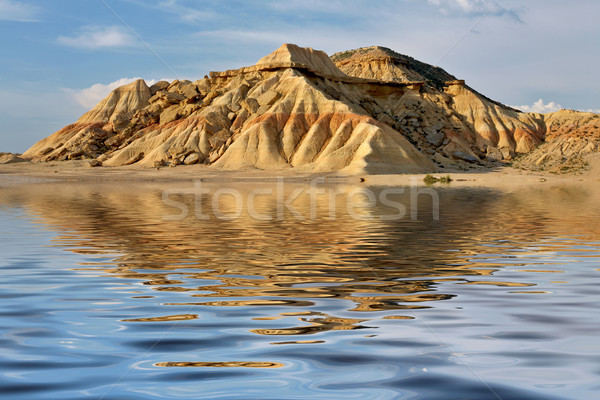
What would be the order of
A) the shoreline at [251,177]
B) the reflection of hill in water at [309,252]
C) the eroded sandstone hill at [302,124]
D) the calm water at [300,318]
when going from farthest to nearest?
the eroded sandstone hill at [302,124]
the shoreline at [251,177]
the reflection of hill in water at [309,252]
the calm water at [300,318]

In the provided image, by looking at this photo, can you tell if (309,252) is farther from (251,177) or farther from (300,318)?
(251,177)

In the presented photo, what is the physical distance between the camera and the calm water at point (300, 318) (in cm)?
555

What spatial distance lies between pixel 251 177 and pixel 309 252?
209 ft

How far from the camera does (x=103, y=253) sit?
14461mm

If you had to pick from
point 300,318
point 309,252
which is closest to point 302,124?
point 309,252

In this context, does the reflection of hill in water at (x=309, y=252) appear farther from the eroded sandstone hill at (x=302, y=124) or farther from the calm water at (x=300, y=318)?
the eroded sandstone hill at (x=302, y=124)

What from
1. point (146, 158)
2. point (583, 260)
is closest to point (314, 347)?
point (583, 260)

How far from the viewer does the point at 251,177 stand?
7756 centimetres

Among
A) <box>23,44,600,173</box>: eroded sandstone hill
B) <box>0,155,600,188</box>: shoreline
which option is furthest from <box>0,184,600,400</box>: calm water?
<box>23,44,600,173</box>: eroded sandstone hill

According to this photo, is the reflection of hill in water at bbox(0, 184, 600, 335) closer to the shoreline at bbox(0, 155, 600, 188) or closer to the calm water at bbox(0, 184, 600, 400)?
the calm water at bbox(0, 184, 600, 400)

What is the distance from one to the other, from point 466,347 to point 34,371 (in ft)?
15.3

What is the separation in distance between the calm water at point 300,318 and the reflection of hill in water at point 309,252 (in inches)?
2.6

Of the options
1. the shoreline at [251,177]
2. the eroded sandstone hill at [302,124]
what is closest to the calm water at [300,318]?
the shoreline at [251,177]

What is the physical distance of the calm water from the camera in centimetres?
555
